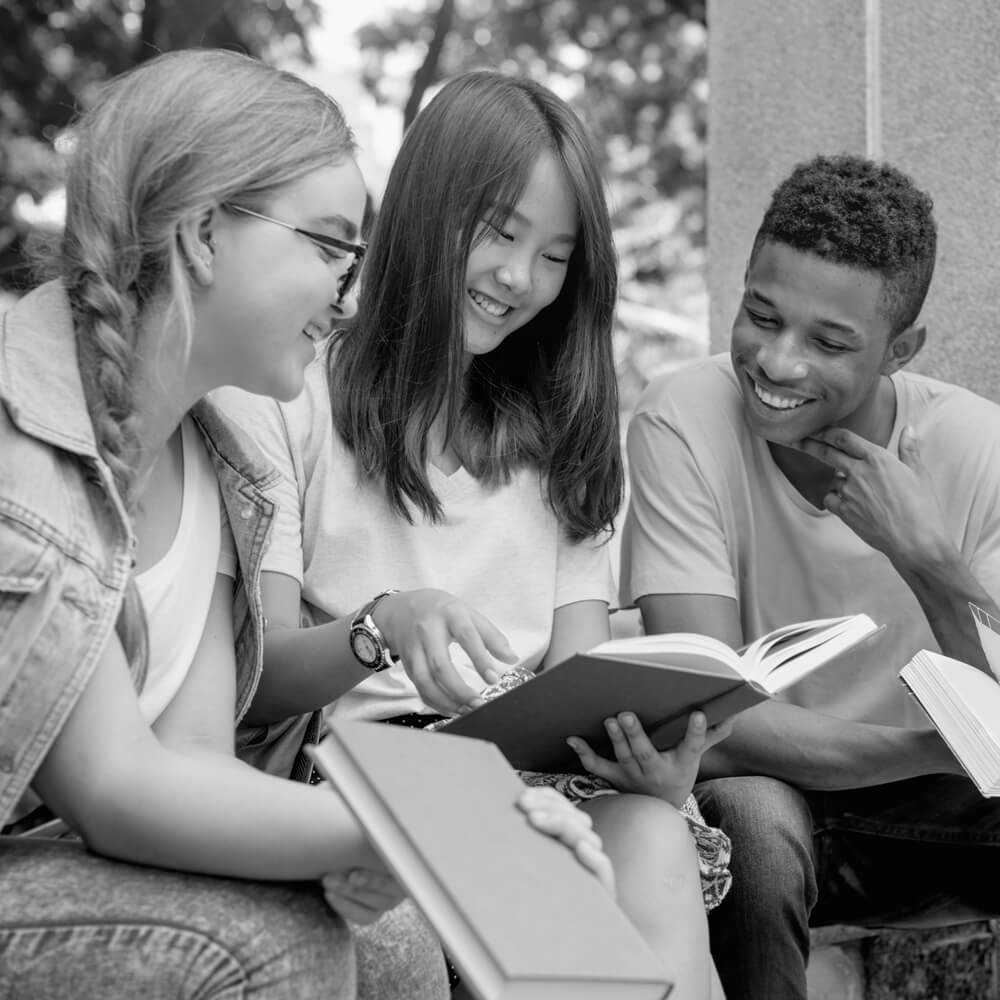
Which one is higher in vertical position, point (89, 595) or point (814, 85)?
point (814, 85)

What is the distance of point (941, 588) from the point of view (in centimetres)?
274

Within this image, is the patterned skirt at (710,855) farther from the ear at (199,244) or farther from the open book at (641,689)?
the ear at (199,244)

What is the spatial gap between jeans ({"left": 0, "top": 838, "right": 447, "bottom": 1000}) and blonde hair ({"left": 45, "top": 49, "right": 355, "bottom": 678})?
0.29 metres

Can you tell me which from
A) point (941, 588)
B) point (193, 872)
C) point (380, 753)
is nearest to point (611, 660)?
point (380, 753)

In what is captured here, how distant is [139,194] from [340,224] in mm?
279

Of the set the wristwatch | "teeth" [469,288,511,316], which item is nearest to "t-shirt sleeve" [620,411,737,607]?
"teeth" [469,288,511,316]

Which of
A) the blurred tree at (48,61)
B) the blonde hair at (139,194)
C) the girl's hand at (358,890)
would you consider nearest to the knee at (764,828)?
the girl's hand at (358,890)

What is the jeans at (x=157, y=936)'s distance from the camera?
60.1 inches

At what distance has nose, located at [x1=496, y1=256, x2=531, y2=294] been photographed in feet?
8.36

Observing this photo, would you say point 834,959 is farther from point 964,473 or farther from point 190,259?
point 190,259

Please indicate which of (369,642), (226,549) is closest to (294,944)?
(369,642)

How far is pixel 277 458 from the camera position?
8.08 feet

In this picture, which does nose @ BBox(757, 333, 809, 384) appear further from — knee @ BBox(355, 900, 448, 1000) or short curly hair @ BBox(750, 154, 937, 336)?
knee @ BBox(355, 900, 448, 1000)

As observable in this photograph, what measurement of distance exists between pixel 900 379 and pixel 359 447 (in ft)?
3.95
